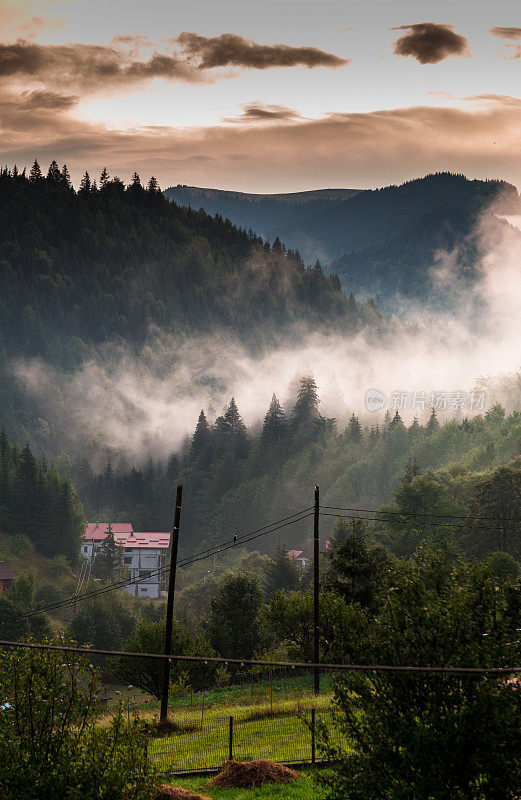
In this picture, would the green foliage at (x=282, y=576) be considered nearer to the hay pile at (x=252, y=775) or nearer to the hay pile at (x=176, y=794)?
the hay pile at (x=252, y=775)

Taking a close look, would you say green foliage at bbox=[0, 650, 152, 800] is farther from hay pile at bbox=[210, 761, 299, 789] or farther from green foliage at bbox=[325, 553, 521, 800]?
hay pile at bbox=[210, 761, 299, 789]

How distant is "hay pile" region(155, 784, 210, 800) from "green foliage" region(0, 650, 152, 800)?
4.86 meters

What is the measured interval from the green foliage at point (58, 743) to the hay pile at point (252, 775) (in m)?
8.24

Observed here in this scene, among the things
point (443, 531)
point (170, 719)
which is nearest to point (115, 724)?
point (170, 719)

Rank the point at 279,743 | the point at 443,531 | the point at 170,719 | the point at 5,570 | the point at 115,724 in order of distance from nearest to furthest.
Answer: the point at 115,724
the point at 279,743
the point at 170,719
the point at 443,531
the point at 5,570

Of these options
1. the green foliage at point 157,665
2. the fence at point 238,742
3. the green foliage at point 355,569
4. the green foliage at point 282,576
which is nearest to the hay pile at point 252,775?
the fence at point 238,742

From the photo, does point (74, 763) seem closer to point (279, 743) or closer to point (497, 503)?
point (279, 743)

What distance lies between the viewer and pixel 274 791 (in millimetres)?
28531

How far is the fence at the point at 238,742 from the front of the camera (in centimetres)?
3222

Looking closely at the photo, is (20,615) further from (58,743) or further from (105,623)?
(58,743)

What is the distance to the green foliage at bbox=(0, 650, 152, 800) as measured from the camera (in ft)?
68.4

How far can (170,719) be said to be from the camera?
4150 centimetres

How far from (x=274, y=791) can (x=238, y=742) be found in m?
7.33

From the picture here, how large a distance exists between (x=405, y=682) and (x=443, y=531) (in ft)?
291
